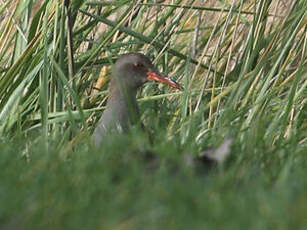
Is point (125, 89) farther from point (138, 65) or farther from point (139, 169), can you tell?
point (139, 169)

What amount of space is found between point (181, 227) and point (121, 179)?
0.43 meters

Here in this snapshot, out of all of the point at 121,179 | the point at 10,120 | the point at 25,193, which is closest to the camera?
the point at 25,193

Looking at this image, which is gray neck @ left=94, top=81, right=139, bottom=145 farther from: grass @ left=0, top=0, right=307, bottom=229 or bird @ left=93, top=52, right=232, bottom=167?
grass @ left=0, top=0, right=307, bottom=229

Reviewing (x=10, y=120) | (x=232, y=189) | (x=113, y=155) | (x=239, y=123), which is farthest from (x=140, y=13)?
(x=232, y=189)

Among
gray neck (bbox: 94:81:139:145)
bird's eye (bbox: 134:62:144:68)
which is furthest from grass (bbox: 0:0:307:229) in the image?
bird's eye (bbox: 134:62:144:68)

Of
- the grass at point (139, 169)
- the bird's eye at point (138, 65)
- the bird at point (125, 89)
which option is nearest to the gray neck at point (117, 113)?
the bird at point (125, 89)

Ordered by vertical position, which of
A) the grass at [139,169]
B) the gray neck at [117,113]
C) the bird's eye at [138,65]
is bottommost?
the grass at [139,169]

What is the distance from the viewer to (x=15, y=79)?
4.11m

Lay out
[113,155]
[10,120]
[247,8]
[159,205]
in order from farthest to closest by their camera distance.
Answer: [247,8] → [10,120] → [113,155] → [159,205]

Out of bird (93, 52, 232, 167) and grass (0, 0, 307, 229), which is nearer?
grass (0, 0, 307, 229)

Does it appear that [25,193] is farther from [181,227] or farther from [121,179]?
[181,227]

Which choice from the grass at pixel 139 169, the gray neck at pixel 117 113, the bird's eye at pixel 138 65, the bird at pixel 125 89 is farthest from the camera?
the bird's eye at pixel 138 65

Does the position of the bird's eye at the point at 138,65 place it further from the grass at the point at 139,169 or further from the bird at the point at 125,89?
the grass at the point at 139,169

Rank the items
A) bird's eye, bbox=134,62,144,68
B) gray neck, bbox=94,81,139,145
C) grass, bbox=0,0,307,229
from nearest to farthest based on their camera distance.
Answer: grass, bbox=0,0,307,229 → gray neck, bbox=94,81,139,145 → bird's eye, bbox=134,62,144,68
